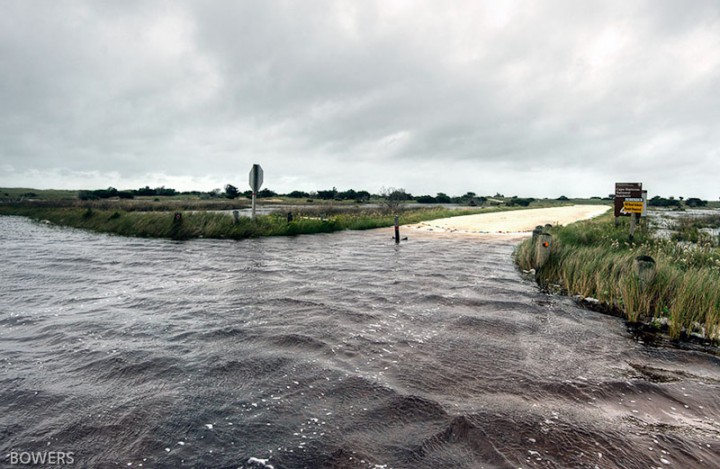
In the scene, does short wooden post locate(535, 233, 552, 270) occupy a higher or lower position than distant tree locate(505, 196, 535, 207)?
lower

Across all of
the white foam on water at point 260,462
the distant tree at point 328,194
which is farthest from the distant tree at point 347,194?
the white foam on water at point 260,462

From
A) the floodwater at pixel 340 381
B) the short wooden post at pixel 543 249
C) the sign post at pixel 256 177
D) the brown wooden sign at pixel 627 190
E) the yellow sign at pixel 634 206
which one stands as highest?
the sign post at pixel 256 177

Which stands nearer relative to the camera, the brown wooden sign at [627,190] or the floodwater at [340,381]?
the floodwater at [340,381]

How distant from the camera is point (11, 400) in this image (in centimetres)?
390

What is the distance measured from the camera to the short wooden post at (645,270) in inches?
305

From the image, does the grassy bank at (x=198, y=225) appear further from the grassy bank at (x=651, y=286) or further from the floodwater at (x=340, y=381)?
the grassy bank at (x=651, y=286)

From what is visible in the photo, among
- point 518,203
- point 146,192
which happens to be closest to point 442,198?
point 518,203

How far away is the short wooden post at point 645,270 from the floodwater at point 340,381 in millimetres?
1168

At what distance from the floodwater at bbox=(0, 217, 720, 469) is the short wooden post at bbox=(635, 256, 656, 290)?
117cm

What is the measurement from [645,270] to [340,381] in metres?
6.95

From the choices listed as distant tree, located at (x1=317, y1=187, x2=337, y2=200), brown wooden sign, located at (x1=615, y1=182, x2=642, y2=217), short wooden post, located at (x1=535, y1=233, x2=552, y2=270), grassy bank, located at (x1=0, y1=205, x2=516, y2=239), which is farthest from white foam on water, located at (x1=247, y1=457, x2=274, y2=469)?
distant tree, located at (x1=317, y1=187, x2=337, y2=200)

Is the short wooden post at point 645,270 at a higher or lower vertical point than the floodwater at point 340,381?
higher

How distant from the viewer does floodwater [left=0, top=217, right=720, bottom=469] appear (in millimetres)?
3201

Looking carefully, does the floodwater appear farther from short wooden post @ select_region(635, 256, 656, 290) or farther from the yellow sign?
the yellow sign
